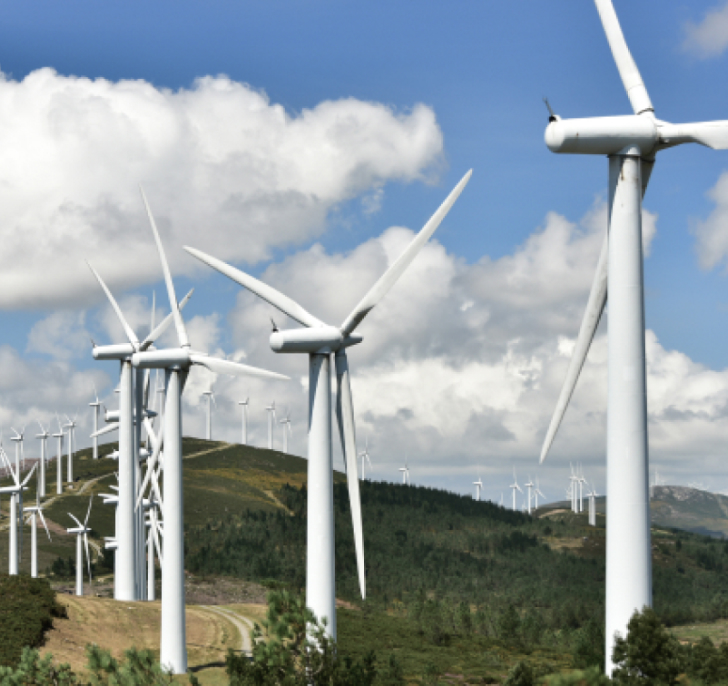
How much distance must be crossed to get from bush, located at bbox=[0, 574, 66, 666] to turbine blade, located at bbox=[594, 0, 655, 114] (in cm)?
4632

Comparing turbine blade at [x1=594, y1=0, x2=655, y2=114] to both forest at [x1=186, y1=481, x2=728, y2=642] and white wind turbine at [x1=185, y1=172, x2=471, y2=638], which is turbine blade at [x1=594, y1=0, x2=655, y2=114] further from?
forest at [x1=186, y1=481, x2=728, y2=642]

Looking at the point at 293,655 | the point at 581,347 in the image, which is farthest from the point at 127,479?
the point at 581,347

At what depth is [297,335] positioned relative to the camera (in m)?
39.1

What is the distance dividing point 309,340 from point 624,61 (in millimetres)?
17347

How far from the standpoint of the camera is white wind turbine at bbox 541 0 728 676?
2470cm

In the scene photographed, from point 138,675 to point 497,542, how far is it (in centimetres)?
17174

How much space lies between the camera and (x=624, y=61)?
94.6 feet

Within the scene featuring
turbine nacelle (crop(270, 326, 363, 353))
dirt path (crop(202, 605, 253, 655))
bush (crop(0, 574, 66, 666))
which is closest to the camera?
turbine nacelle (crop(270, 326, 363, 353))

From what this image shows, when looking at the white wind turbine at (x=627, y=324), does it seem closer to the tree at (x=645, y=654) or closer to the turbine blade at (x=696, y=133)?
the turbine blade at (x=696, y=133)

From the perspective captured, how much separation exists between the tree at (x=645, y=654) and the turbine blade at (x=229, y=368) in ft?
76.2

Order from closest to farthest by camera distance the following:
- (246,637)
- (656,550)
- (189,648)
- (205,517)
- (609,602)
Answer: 1. (609,602)
2. (189,648)
3. (246,637)
4. (205,517)
5. (656,550)

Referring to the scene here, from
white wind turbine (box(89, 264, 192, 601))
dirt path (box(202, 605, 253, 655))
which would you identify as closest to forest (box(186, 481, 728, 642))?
dirt path (box(202, 605, 253, 655))

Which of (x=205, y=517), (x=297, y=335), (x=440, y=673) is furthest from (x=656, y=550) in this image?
(x=297, y=335)

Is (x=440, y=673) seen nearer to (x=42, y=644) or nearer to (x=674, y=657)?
(x=42, y=644)
